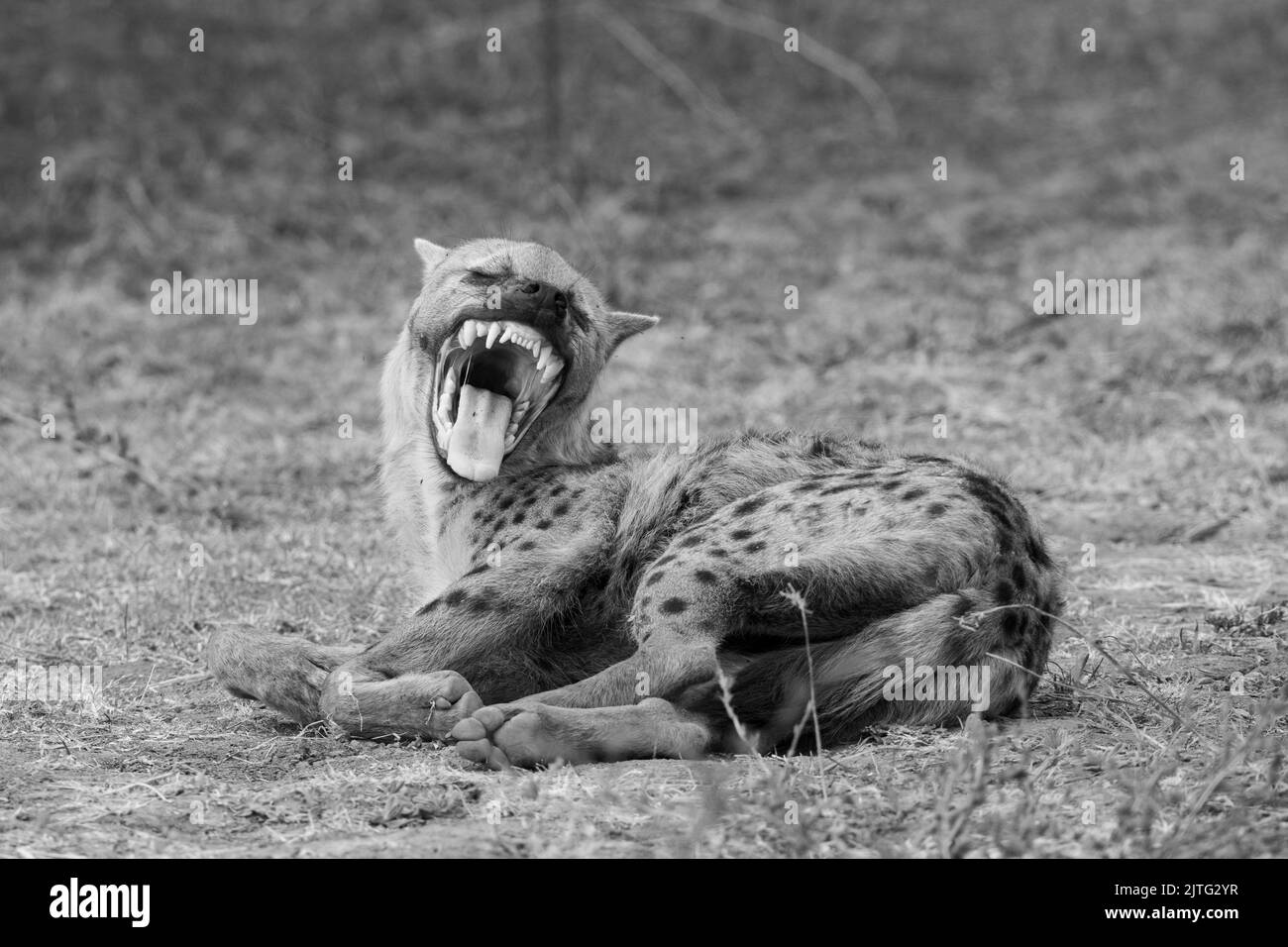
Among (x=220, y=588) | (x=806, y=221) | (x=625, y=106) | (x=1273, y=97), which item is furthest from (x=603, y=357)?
(x=1273, y=97)

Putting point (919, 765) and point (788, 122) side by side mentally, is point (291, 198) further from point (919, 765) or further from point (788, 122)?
point (919, 765)

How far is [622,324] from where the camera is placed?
558 cm

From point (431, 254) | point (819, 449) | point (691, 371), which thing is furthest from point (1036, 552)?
point (691, 371)

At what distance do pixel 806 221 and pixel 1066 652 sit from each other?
679cm


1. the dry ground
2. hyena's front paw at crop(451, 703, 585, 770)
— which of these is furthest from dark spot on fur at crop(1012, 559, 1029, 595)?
hyena's front paw at crop(451, 703, 585, 770)

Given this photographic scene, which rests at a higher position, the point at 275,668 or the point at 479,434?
the point at 479,434

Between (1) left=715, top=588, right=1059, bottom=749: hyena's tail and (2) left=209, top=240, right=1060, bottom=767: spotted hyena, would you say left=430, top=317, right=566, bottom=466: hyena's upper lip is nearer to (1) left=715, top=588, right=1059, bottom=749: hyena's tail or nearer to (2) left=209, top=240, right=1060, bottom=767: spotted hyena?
(2) left=209, top=240, right=1060, bottom=767: spotted hyena

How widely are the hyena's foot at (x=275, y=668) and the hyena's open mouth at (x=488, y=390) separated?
742 millimetres

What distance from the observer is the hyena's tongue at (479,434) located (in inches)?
197

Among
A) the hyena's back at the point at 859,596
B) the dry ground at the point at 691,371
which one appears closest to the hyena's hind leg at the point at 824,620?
the hyena's back at the point at 859,596

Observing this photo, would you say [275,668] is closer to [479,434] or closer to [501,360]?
[479,434]

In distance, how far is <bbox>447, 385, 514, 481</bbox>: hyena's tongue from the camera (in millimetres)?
5012

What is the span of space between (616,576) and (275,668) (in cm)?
95
